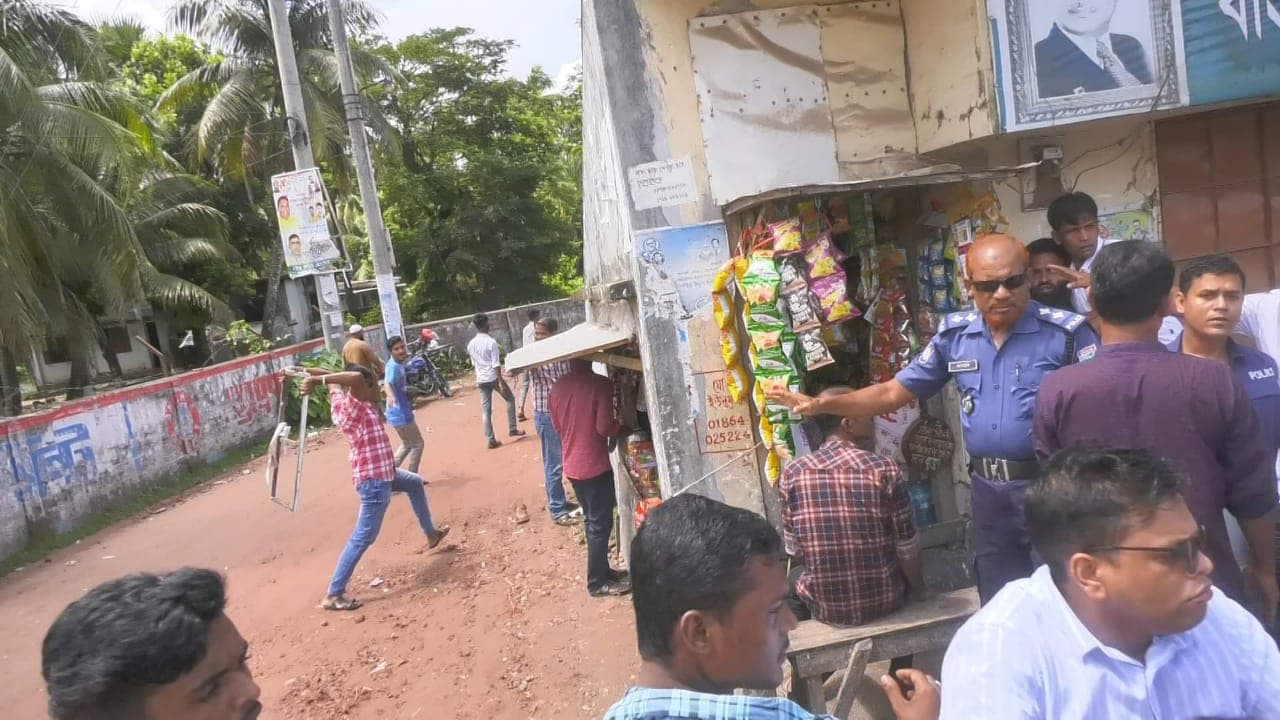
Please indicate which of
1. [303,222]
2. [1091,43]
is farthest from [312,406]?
[1091,43]

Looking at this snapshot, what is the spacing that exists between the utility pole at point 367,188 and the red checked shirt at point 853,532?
1010 cm

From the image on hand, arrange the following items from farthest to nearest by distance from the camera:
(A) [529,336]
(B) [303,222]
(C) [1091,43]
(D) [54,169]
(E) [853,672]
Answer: (D) [54,169], (B) [303,222], (A) [529,336], (C) [1091,43], (E) [853,672]

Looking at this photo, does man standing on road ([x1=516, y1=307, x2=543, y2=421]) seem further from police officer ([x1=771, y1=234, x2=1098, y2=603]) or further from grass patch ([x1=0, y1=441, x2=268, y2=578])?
police officer ([x1=771, y1=234, x2=1098, y2=603])

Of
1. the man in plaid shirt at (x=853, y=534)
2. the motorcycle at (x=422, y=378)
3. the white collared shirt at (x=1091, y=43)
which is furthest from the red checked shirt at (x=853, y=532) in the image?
the motorcycle at (x=422, y=378)

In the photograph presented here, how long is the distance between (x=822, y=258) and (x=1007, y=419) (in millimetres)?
1169

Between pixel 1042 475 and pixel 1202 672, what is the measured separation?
1.47 ft

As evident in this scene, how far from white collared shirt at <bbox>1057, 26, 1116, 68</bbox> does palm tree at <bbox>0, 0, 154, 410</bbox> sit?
1282 centimetres

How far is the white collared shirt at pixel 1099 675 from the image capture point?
1.42 metres

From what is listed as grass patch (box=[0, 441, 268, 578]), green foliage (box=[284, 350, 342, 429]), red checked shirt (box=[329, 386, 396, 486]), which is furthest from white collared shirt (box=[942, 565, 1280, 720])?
green foliage (box=[284, 350, 342, 429])

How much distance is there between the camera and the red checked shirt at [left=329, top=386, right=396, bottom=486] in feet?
18.0

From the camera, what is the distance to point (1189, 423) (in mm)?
2047

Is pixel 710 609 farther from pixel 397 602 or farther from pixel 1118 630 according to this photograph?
pixel 397 602

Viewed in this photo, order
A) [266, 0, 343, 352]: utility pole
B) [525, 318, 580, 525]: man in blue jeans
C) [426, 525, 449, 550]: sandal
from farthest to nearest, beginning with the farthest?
[266, 0, 343, 352]: utility pole
[525, 318, 580, 525]: man in blue jeans
[426, 525, 449, 550]: sandal

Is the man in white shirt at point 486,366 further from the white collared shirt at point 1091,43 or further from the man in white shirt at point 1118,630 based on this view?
the man in white shirt at point 1118,630
